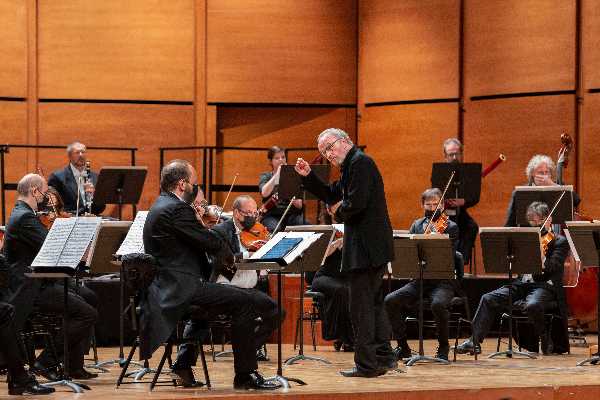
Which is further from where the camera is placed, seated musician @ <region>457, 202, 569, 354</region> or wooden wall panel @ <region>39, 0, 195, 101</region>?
wooden wall panel @ <region>39, 0, 195, 101</region>

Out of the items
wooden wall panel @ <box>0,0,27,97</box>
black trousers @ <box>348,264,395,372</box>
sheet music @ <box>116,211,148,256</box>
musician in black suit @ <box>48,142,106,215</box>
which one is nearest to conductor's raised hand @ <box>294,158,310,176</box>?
black trousers @ <box>348,264,395,372</box>

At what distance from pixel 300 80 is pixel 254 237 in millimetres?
4482

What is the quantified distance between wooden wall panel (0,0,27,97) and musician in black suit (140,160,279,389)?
572 centimetres

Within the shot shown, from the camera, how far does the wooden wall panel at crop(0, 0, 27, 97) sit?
11.2 m

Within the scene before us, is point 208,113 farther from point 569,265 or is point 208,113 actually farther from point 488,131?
point 569,265

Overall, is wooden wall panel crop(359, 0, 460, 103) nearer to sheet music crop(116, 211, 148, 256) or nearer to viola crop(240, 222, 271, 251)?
viola crop(240, 222, 271, 251)

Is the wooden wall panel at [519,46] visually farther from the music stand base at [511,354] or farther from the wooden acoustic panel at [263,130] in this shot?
the music stand base at [511,354]

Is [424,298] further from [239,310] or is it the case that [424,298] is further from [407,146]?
[407,146]

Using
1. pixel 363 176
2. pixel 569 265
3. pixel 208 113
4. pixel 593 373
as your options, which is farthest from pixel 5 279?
pixel 208 113

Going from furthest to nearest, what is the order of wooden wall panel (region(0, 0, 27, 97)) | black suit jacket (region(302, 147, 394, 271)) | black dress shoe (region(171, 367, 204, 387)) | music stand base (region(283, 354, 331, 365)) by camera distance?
1. wooden wall panel (region(0, 0, 27, 97))
2. music stand base (region(283, 354, 331, 365))
3. black suit jacket (region(302, 147, 394, 271))
4. black dress shoe (region(171, 367, 204, 387))

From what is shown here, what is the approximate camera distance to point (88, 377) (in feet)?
21.8

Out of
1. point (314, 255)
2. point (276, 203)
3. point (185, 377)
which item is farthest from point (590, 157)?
point (185, 377)

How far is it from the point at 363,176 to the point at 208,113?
5532 mm

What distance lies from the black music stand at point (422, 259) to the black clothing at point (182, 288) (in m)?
1.75
